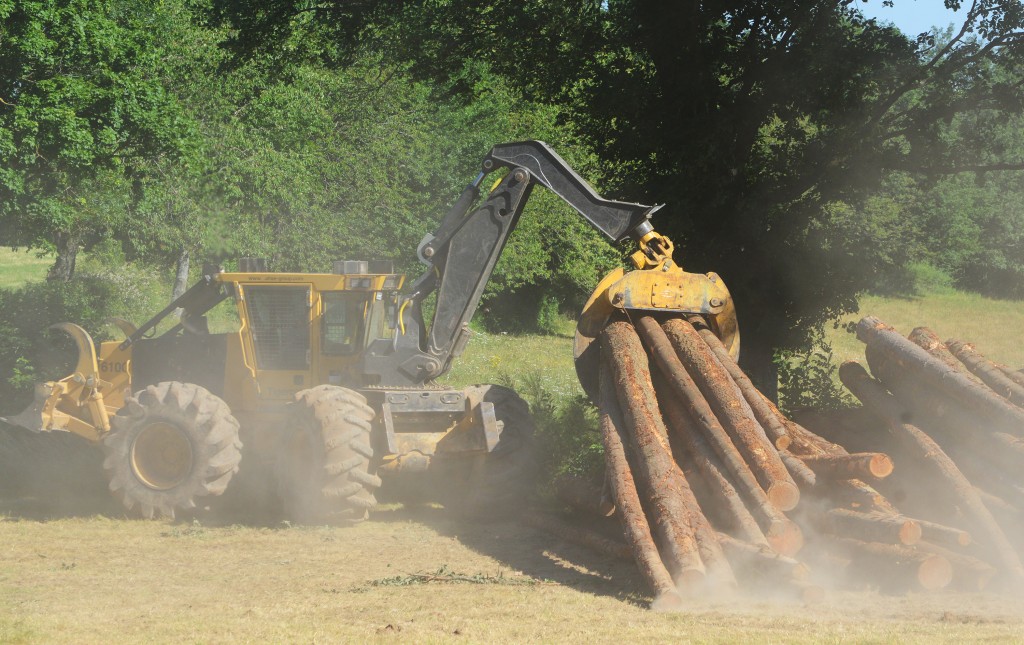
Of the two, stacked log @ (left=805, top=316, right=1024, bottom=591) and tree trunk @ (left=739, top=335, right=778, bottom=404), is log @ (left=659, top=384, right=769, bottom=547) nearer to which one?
stacked log @ (left=805, top=316, right=1024, bottom=591)

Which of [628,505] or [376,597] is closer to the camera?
[376,597]

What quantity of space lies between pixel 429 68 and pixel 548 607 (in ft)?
40.5

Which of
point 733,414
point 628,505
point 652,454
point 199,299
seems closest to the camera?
point 628,505

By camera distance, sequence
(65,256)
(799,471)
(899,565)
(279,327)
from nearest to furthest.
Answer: (899,565), (799,471), (279,327), (65,256)

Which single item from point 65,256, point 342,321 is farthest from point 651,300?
point 65,256

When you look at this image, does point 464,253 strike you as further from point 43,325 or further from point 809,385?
point 43,325

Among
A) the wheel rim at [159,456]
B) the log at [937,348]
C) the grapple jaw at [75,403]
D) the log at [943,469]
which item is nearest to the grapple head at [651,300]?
the log at [943,469]

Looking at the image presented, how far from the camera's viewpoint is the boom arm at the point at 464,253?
11.8 metres

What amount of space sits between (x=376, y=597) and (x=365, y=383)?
4619mm

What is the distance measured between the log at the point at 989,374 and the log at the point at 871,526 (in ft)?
8.13

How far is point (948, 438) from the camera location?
1027cm

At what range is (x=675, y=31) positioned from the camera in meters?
14.5

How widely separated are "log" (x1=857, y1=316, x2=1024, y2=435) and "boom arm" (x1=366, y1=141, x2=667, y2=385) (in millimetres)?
2581

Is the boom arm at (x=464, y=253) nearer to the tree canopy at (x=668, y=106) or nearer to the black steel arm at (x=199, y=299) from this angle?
the black steel arm at (x=199, y=299)
